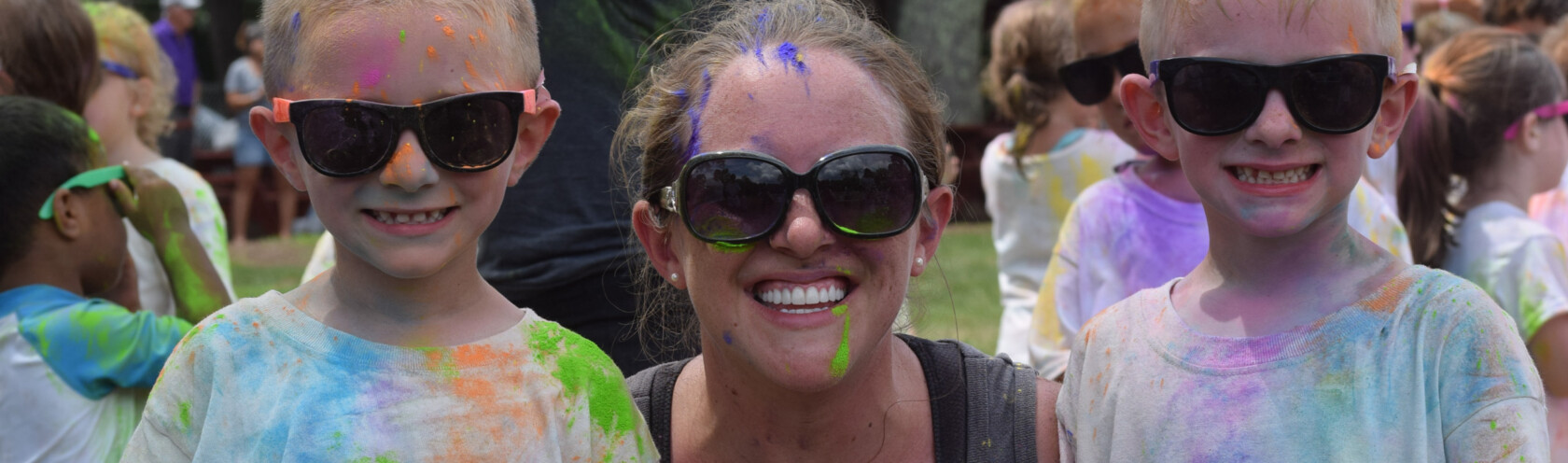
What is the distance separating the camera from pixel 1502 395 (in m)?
1.81

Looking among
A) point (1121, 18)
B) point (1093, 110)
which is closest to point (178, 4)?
point (1093, 110)

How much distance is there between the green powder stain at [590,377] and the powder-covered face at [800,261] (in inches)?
7.8

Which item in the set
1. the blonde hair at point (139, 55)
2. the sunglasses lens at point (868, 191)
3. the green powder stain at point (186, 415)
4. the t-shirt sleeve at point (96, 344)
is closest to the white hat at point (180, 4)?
the blonde hair at point (139, 55)

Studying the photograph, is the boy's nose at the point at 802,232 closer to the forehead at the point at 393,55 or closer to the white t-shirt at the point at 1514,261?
the forehead at the point at 393,55

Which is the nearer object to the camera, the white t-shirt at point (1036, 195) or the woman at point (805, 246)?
the woman at point (805, 246)

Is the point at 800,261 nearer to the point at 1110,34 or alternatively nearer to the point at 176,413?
the point at 176,413

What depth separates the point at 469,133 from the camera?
6.63 feet

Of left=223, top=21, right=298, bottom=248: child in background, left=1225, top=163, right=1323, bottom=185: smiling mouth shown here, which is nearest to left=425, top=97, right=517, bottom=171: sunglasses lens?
left=1225, top=163, right=1323, bottom=185: smiling mouth

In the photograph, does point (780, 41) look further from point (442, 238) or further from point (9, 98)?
point (9, 98)

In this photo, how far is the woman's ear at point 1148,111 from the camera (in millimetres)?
2156

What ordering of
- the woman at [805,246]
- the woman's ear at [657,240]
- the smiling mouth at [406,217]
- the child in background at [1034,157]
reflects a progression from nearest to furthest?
the smiling mouth at [406,217] < the woman at [805,246] < the woman's ear at [657,240] < the child in background at [1034,157]

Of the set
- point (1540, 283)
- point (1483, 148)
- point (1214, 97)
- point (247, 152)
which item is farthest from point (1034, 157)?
point (247, 152)

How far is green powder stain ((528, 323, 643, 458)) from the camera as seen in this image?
2.10 meters

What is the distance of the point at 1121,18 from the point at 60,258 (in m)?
2.68
